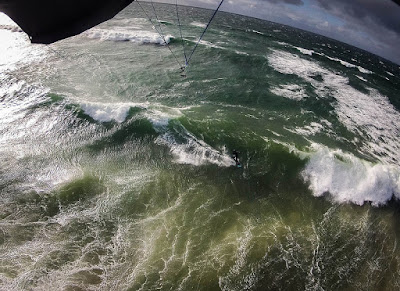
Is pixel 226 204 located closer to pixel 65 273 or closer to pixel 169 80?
pixel 65 273

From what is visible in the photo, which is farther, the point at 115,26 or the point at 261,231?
the point at 115,26

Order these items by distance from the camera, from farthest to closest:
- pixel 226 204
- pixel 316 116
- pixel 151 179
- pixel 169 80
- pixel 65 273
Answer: pixel 169 80, pixel 316 116, pixel 151 179, pixel 226 204, pixel 65 273

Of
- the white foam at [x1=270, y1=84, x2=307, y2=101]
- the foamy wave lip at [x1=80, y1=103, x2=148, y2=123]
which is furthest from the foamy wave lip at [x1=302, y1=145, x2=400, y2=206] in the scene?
the foamy wave lip at [x1=80, y1=103, x2=148, y2=123]

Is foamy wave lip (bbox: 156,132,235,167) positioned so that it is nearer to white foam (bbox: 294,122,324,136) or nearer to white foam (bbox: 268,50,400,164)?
white foam (bbox: 294,122,324,136)

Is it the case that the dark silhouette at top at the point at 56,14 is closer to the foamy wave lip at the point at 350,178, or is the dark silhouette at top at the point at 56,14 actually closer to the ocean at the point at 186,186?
the ocean at the point at 186,186

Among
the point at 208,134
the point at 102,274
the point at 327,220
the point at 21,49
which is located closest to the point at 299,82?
the point at 208,134

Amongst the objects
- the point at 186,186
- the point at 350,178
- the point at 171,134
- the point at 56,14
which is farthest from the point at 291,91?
the point at 56,14

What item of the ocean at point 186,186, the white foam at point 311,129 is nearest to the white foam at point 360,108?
the ocean at point 186,186
